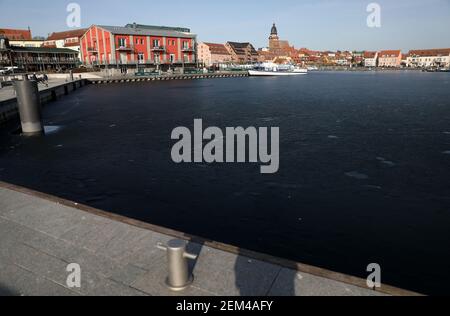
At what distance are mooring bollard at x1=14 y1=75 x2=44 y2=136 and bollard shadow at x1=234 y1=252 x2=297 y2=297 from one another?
19.8 meters

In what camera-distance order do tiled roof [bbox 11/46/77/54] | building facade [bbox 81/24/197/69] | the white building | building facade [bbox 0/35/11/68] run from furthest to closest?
the white building → tiled roof [bbox 11/46/77/54] → building facade [bbox 81/24/197/69] → building facade [bbox 0/35/11/68]

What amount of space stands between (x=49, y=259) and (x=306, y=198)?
8443 millimetres

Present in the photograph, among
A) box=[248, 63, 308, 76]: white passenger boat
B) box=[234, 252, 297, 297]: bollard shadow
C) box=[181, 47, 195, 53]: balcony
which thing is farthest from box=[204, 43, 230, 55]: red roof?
box=[234, 252, 297, 297]: bollard shadow

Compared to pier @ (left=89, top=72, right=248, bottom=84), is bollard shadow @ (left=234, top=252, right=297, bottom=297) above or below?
below

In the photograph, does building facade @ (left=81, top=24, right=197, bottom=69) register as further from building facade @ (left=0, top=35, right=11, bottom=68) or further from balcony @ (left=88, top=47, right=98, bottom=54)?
building facade @ (left=0, top=35, right=11, bottom=68)

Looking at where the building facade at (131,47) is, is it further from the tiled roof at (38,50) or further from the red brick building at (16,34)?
the red brick building at (16,34)

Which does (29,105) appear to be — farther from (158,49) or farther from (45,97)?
(158,49)

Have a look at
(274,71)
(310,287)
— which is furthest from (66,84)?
(274,71)

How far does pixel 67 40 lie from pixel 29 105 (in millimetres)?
107693

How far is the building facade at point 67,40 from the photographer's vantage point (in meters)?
110

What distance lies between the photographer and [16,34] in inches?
4956

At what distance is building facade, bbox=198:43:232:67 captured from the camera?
169 m
